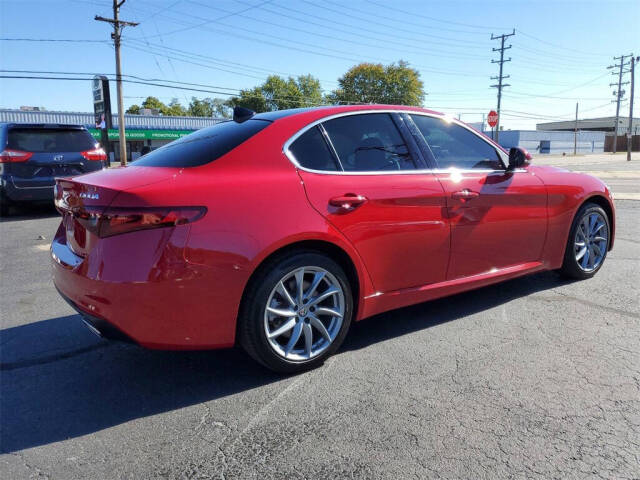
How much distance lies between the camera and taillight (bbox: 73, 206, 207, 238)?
244 centimetres

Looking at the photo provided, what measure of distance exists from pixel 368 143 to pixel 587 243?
272 centimetres

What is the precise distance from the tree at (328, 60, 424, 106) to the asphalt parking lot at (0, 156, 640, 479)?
79.3m

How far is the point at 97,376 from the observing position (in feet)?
9.75

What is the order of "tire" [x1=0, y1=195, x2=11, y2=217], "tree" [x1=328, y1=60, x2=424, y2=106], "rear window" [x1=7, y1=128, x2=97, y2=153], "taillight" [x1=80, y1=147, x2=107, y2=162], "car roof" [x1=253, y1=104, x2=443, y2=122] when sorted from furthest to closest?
"tree" [x1=328, y1=60, x2=424, y2=106] < "taillight" [x1=80, y1=147, x2=107, y2=162] < "tire" [x1=0, y1=195, x2=11, y2=217] < "rear window" [x1=7, y1=128, x2=97, y2=153] < "car roof" [x1=253, y1=104, x2=443, y2=122]

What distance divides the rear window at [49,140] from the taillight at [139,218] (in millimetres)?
7533

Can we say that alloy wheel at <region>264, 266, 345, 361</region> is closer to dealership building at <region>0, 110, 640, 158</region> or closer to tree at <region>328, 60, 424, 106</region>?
dealership building at <region>0, 110, 640, 158</region>

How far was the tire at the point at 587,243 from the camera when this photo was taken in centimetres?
457

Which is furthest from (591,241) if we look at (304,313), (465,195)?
(304,313)

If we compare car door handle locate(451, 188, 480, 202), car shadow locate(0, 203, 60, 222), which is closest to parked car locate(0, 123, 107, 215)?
car shadow locate(0, 203, 60, 222)

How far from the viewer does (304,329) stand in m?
2.92

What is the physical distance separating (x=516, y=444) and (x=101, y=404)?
2103mm

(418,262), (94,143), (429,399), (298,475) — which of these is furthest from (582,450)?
(94,143)

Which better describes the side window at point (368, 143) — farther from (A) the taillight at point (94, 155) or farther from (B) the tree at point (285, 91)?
(B) the tree at point (285, 91)

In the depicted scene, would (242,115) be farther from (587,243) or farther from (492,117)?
(492,117)
